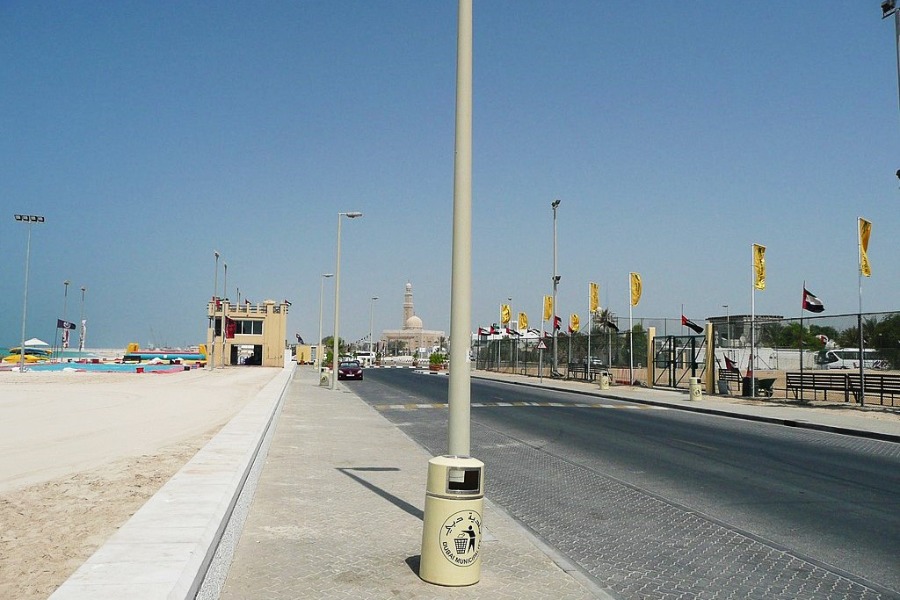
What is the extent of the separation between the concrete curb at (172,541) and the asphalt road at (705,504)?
3274 mm

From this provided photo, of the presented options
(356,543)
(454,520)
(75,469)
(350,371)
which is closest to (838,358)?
(75,469)

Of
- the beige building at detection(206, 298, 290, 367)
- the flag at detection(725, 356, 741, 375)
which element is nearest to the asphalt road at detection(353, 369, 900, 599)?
the flag at detection(725, 356, 741, 375)

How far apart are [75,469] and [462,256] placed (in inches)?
331

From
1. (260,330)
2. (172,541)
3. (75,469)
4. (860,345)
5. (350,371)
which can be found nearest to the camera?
(172,541)

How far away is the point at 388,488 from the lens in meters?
10.6

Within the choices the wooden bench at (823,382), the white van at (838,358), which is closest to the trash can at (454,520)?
the wooden bench at (823,382)

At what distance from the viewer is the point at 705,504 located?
390 inches

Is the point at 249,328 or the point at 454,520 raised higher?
the point at 249,328

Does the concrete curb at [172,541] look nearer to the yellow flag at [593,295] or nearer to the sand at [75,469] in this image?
the sand at [75,469]

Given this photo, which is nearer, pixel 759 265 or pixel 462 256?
pixel 462 256

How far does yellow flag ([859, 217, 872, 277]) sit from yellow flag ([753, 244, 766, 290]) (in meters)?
6.41

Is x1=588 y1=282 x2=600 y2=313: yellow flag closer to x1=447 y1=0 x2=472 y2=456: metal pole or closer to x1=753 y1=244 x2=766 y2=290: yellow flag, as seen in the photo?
x1=753 y1=244 x2=766 y2=290: yellow flag

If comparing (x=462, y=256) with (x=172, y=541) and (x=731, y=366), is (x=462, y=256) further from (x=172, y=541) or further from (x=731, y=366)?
(x=731, y=366)

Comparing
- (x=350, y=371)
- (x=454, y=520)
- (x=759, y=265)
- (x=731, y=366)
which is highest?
(x=759, y=265)
